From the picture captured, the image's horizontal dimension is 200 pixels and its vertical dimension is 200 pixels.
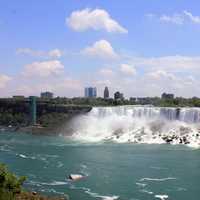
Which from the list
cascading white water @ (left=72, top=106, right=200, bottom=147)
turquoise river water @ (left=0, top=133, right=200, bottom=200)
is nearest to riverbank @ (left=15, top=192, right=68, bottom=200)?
turquoise river water @ (left=0, top=133, right=200, bottom=200)

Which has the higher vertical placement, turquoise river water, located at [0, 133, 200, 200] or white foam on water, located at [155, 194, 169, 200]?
turquoise river water, located at [0, 133, 200, 200]

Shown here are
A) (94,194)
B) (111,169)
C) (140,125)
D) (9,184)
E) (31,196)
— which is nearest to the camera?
(9,184)

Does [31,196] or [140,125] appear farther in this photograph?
[140,125]

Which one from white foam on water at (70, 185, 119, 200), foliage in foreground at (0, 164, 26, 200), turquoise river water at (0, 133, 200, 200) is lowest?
white foam on water at (70, 185, 119, 200)

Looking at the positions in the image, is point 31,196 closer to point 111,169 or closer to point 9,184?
point 9,184

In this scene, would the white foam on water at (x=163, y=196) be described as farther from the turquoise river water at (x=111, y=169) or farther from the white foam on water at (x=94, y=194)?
the white foam on water at (x=94, y=194)

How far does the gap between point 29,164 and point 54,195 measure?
12770 millimetres

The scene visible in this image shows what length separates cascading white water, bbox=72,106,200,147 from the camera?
204ft

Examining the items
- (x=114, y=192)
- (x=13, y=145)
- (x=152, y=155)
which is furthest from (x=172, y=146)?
(x=114, y=192)

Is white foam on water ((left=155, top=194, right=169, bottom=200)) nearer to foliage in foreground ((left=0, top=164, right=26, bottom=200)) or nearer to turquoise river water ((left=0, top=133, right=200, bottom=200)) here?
turquoise river water ((left=0, top=133, right=200, bottom=200))

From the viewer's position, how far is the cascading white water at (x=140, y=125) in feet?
204

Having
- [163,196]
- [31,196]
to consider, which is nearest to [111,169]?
[163,196]

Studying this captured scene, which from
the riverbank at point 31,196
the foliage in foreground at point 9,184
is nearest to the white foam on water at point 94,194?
the riverbank at point 31,196

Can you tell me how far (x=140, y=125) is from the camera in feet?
233
